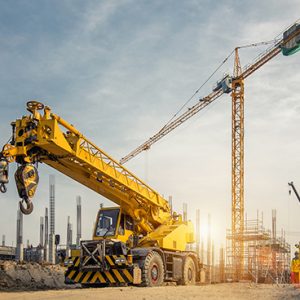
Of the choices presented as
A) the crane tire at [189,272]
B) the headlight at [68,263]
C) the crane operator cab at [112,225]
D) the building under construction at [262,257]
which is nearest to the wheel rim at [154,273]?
the crane operator cab at [112,225]

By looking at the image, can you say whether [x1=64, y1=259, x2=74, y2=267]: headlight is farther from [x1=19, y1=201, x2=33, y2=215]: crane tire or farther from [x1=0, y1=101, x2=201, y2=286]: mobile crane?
[x1=19, y1=201, x2=33, y2=215]: crane tire

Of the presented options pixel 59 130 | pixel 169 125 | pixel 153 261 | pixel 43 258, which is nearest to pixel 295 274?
pixel 153 261

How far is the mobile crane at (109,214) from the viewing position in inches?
680

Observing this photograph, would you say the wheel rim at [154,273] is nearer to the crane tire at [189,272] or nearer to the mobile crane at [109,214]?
the mobile crane at [109,214]

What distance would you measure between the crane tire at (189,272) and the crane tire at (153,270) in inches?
87.1

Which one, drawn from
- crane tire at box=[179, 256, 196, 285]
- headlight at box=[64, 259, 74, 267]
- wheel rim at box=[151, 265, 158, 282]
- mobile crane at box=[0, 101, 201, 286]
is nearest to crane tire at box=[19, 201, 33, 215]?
mobile crane at box=[0, 101, 201, 286]

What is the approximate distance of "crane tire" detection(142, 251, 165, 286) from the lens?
64.7ft

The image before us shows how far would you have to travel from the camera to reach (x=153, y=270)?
20.5m

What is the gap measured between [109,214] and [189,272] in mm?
4712

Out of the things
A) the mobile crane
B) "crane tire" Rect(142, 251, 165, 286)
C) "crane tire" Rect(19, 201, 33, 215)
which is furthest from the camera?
"crane tire" Rect(142, 251, 165, 286)

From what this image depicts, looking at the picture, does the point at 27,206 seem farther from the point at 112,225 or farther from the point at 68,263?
the point at 112,225

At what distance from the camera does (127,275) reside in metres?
19.3

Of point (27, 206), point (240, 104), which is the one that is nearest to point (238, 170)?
point (240, 104)

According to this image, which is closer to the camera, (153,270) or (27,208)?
(27,208)
